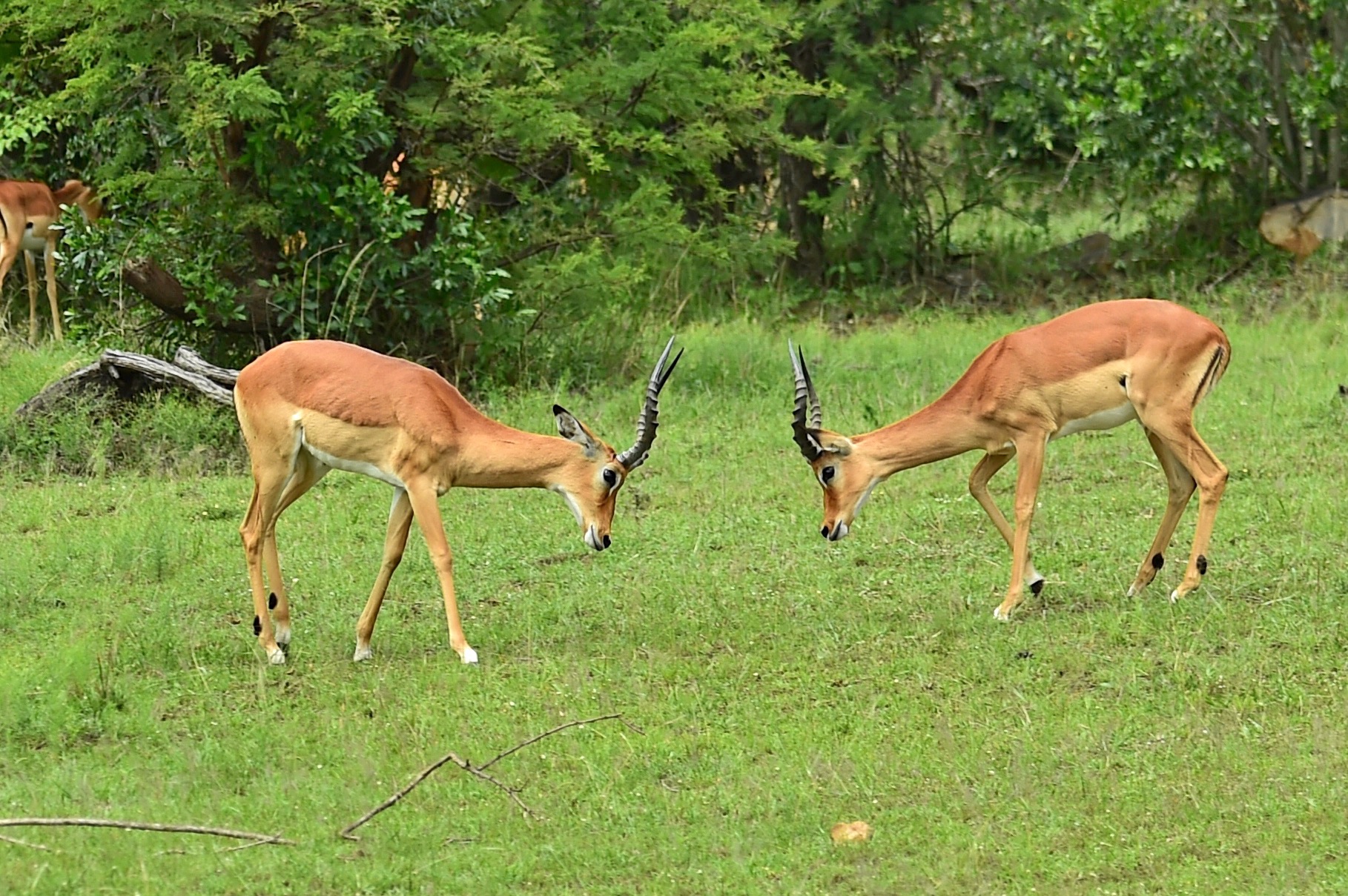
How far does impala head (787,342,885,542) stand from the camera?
6.83m

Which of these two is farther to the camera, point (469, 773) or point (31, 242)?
point (31, 242)

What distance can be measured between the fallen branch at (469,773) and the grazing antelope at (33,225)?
7.53 metres

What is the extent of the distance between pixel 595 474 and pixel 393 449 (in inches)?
27.8

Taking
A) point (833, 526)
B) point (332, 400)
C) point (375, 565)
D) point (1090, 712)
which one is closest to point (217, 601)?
point (375, 565)

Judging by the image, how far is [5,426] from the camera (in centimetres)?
949

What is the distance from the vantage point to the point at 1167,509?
7.07 m

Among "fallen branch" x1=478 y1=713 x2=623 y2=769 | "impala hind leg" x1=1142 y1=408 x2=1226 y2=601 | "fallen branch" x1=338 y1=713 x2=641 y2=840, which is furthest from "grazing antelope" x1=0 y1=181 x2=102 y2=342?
"impala hind leg" x1=1142 y1=408 x2=1226 y2=601

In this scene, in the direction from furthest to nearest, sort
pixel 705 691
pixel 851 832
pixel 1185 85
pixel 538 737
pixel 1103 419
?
pixel 1185 85 → pixel 1103 419 → pixel 705 691 → pixel 538 737 → pixel 851 832

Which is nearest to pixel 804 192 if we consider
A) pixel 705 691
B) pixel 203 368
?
pixel 203 368

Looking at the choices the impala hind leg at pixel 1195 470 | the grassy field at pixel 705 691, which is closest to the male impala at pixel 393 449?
the grassy field at pixel 705 691

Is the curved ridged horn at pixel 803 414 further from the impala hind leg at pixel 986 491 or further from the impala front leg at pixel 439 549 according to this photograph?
the impala front leg at pixel 439 549

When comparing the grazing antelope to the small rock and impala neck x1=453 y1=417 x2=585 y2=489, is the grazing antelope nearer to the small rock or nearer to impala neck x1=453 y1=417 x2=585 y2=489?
impala neck x1=453 y1=417 x2=585 y2=489

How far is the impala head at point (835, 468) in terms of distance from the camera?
22.4ft

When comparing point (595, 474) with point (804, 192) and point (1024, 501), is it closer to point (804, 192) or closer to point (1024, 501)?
point (1024, 501)
